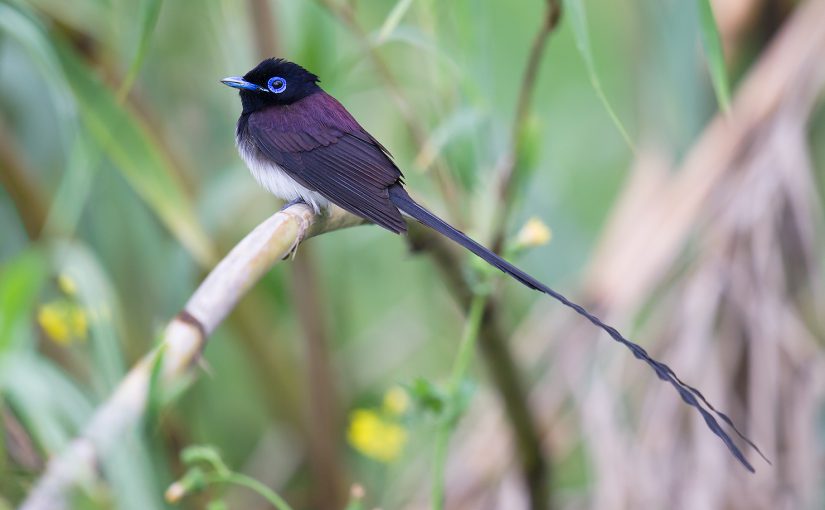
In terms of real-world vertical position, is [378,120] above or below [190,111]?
below

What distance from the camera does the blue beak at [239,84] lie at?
241 cm

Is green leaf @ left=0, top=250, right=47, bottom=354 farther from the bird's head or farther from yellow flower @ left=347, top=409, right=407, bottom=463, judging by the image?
yellow flower @ left=347, top=409, right=407, bottom=463

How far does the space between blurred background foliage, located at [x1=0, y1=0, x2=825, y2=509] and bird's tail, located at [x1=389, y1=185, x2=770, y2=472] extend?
0.70 feet

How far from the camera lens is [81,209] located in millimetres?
3104

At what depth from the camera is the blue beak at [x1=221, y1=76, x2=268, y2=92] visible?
2.41 meters

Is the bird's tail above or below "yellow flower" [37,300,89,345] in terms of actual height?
below

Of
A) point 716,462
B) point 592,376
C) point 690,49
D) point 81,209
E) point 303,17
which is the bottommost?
point 716,462

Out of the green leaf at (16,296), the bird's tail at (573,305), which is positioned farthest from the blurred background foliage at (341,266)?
the bird's tail at (573,305)

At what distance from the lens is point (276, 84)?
8.21ft

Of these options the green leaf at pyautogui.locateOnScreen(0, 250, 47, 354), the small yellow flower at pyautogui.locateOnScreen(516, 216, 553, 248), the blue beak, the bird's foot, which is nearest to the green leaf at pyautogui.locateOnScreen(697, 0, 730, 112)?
the small yellow flower at pyautogui.locateOnScreen(516, 216, 553, 248)

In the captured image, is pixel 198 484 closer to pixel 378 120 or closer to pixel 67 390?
pixel 67 390

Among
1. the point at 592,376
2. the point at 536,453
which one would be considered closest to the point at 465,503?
the point at 536,453

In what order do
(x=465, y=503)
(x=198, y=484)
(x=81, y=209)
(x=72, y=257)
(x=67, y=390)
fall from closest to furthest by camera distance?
(x=198, y=484) → (x=67, y=390) → (x=72, y=257) → (x=465, y=503) → (x=81, y=209)

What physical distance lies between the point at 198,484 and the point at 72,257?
1.09 metres
